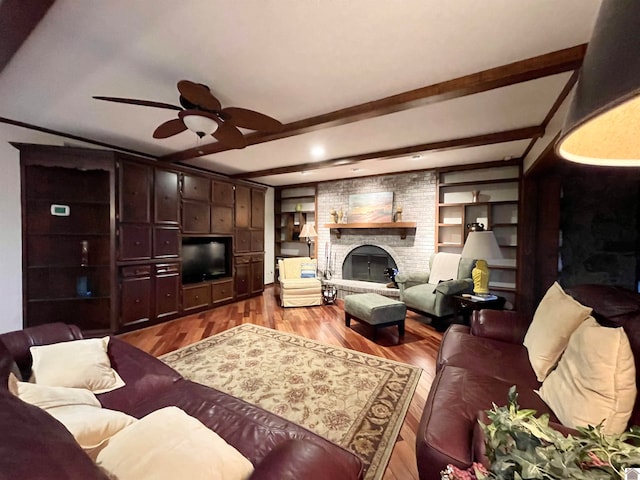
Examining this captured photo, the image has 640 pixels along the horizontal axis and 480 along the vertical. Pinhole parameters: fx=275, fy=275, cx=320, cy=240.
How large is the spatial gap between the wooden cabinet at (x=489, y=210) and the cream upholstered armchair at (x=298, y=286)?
2.29 meters

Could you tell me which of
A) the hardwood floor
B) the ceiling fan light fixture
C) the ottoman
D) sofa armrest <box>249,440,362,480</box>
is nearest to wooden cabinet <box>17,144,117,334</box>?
the hardwood floor

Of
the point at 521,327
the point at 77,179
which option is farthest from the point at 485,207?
the point at 77,179

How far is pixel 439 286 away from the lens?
3508mm

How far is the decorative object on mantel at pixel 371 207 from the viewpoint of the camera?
5277mm

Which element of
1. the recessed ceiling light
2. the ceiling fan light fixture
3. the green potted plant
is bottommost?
the green potted plant

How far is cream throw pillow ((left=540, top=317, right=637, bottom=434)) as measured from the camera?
1.06m

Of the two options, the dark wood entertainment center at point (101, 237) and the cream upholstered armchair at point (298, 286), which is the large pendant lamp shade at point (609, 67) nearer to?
the dark wood entertainment center at point (101, 237)

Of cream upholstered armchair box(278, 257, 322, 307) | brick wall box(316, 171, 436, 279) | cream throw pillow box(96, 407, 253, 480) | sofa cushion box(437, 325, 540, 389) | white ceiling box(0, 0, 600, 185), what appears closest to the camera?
cream throw pillow box(96, 407, 253, 480)

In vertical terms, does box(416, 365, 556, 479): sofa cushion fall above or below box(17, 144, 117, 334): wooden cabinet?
below

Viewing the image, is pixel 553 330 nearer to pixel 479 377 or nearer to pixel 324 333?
pixel 479 377

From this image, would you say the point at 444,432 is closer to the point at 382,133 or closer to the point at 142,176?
the point at 382,133

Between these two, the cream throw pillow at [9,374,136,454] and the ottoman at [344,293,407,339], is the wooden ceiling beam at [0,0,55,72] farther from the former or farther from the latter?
the ottoman at [344,293,407,339]

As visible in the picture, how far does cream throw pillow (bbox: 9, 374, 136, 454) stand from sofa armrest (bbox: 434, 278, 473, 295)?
3285 millimetres

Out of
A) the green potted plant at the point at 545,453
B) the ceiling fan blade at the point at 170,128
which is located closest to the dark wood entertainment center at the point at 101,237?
the ceiling fan blade at the point at 170,128
